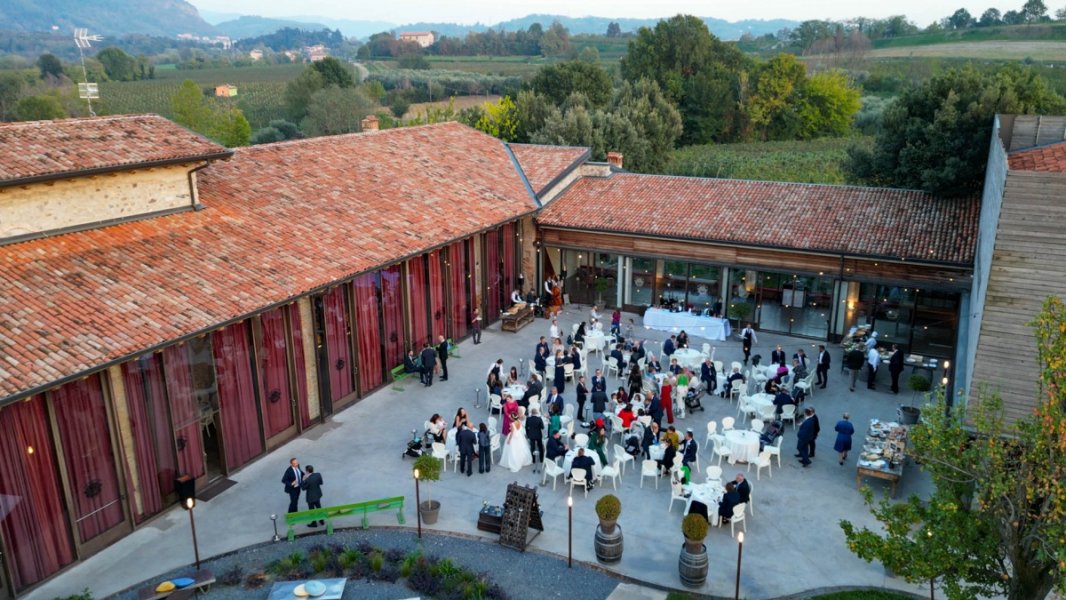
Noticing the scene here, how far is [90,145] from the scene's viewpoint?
53.7 feet

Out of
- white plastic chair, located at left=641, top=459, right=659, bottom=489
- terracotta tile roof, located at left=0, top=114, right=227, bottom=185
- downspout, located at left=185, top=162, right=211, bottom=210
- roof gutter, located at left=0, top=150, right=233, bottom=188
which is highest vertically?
terracotta tile roof, located at left=0, top=114, right=227, bottom=185

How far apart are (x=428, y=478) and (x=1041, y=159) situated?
13.7 meters

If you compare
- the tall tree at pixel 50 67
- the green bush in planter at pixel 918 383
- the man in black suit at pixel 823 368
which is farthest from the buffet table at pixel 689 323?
the tall tree at pixel 50 67

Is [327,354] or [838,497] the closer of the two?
[838,497]

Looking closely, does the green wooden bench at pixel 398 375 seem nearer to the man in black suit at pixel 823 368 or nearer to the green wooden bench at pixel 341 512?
the green wooden bench at pixel 341 512

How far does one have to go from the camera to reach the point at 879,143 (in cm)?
2891

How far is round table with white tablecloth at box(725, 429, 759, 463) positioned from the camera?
17.4m

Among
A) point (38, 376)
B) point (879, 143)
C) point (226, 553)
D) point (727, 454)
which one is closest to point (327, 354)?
point (226, 553)

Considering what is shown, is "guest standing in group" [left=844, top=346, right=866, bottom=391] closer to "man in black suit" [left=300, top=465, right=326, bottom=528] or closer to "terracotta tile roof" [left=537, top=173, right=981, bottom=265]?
A: "terracotta tile roof" [left=537, top=173, right=981, bottom=265]

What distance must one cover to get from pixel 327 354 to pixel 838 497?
12.3 m

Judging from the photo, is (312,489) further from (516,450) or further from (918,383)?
(918,383)

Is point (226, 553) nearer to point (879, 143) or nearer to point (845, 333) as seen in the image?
point (845, 333)

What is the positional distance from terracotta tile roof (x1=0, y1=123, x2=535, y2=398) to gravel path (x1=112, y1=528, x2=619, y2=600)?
4.25 meters

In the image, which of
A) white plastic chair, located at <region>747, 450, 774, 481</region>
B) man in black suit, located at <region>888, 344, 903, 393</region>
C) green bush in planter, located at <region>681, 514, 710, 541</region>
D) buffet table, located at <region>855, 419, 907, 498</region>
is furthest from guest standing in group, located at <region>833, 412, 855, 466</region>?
green bush in planter, located at <region>681, 514, 710, 541</region>
